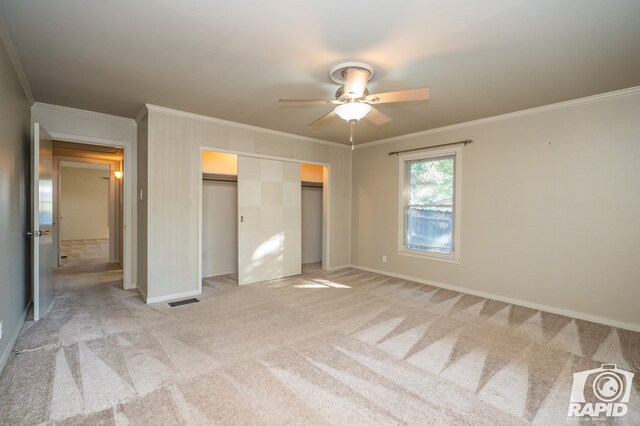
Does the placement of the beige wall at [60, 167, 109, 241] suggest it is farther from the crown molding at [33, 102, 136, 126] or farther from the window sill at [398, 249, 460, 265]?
the window sill at [398, 249, 460, 265]

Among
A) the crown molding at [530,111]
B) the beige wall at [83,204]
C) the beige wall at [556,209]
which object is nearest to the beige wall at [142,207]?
the crown molding at [530,111]

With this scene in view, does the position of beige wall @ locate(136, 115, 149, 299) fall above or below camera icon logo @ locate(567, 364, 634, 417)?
above

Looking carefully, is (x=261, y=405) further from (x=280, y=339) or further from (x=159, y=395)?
(x=280, y=339)

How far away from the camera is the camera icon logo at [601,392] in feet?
6.23

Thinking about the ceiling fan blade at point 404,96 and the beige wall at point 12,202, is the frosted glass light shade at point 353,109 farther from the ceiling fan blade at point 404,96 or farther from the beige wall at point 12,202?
the beige wall at point 12,202

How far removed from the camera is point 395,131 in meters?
4.94

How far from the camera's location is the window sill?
182 inches

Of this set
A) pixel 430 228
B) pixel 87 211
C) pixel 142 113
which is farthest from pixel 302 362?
pixel 87 211

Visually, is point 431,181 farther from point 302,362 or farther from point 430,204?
point 302,362

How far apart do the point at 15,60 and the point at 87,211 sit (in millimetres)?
9475

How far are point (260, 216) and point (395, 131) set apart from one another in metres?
2.63

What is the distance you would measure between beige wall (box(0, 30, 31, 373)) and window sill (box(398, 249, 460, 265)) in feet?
16.0

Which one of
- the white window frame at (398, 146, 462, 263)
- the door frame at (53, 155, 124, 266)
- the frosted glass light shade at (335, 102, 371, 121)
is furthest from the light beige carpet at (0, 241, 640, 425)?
the door frame at (53, 155, 124, 266)

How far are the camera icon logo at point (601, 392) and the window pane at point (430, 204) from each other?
2474 millimetres
